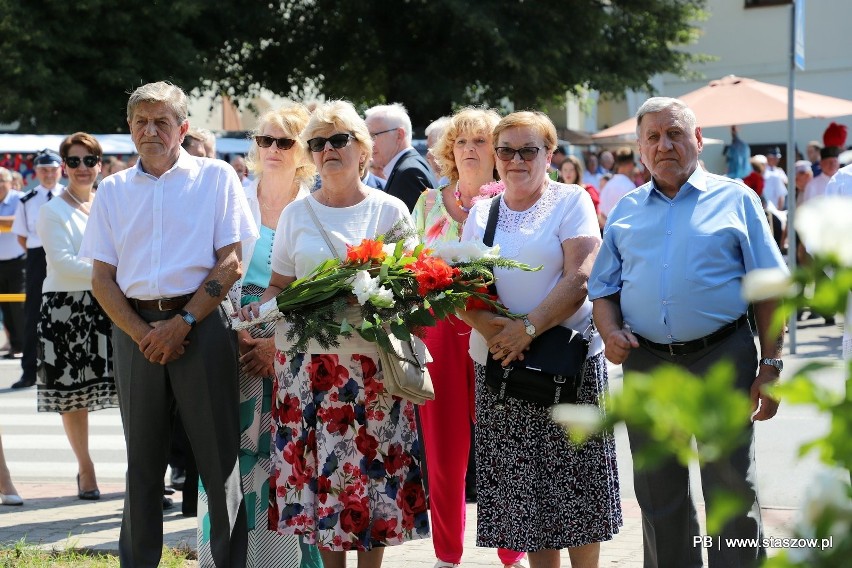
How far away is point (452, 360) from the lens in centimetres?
586

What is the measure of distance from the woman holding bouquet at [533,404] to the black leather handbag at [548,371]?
5 cm

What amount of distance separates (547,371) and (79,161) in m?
3.79

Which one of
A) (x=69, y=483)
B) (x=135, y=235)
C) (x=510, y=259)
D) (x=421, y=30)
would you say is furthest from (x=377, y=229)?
(x=421, y=30)

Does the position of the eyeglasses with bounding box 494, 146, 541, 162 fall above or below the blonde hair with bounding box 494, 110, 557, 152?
below

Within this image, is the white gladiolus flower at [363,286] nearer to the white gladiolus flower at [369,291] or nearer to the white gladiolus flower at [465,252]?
the white gladiolus flower at [369,291]

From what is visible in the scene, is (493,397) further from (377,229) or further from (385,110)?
(385,110)

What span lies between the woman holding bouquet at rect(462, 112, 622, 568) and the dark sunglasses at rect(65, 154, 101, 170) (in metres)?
3.18

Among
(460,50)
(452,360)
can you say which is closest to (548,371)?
(452,360)

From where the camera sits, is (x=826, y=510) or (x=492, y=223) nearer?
(x=826, y=510)

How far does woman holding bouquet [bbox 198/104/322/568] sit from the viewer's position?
5.50 m

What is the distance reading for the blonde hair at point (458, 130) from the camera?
6.11 m

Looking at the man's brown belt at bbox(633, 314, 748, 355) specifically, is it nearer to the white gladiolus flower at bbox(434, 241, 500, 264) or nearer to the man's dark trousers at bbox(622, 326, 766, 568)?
the man's dark trousers at bbox(622, 326, 766, 568)

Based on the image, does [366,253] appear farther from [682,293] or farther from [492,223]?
[682,293]

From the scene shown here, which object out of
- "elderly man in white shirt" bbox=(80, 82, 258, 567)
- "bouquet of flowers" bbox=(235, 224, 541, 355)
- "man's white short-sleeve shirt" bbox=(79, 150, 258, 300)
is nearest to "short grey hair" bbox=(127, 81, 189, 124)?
"elderly man in white shirt" bbox=(80, 82, 258, 567)
